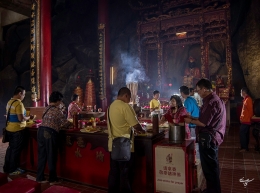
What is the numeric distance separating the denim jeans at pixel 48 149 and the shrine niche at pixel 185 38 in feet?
28.3

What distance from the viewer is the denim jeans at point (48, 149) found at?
383 cm

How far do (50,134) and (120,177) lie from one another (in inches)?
62.0

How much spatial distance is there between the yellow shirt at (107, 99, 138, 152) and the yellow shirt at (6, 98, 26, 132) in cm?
232

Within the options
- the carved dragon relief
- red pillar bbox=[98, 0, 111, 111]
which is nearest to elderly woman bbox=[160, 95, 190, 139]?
red pillar bbox=[98, 0, 111, 111]

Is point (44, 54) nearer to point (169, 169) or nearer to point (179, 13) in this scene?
point (179, 13)

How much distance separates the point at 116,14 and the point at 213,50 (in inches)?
273

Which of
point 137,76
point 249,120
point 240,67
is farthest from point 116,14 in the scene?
point 249,120

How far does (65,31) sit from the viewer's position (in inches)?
580

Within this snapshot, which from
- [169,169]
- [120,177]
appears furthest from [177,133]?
[120,177]

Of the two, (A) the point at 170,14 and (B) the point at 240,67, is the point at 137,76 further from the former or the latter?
(B) the point at 240,67

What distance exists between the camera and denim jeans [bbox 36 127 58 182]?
3829 mm

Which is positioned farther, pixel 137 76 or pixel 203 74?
pixel 137 76

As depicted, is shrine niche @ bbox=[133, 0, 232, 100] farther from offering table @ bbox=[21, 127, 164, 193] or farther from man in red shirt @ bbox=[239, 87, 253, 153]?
offering table @ bbox=[21, 127, 164, 193]

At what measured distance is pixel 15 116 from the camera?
14.3 ft
